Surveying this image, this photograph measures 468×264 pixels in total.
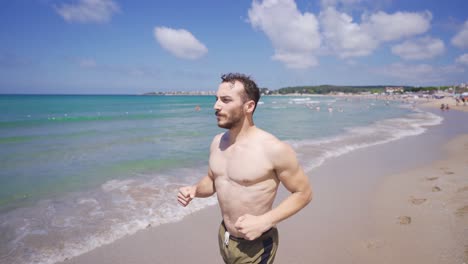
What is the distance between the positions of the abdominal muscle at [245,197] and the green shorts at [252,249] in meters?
0.08

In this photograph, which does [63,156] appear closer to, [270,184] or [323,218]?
[323,218]

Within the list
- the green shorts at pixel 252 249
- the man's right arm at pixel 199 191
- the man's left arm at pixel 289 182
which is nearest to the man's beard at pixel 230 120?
the man's left arm at pixel 289 182

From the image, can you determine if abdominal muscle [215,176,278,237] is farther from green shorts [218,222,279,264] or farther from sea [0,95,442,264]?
sea [0,95,442,264]

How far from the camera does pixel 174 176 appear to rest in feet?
28.7

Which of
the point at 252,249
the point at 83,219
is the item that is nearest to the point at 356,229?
the point at 252,249

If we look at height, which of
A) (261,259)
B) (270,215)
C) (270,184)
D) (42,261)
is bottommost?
(42,261)

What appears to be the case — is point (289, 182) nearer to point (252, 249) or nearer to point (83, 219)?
point (252, 249)

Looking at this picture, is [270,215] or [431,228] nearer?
[270,215]

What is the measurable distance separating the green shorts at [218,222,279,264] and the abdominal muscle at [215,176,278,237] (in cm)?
8

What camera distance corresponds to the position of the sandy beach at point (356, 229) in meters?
4.28

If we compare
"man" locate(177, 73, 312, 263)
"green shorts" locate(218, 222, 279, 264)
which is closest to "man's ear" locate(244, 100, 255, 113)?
"man" locate(177, 73, 312, 263)

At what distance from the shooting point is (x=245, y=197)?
7.00 feet

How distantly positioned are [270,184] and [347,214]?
4358 millimetres

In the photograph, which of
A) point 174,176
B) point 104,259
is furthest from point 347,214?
point 174,176
